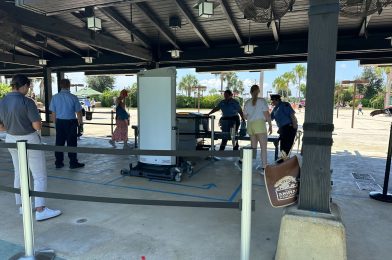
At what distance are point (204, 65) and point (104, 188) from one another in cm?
634

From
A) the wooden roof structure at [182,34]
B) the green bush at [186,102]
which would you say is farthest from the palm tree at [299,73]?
the wooden roof structure at [182,34]

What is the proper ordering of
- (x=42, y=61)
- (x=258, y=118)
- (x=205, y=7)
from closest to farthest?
1. (x=205, y=7)
2. (x=258, y=118)
3. (x=42, y=61)

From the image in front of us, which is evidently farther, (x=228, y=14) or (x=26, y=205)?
(x=228, y=14)

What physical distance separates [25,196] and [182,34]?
615cm

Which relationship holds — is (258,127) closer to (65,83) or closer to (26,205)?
(65,83)

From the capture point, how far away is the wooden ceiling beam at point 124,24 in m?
6.30

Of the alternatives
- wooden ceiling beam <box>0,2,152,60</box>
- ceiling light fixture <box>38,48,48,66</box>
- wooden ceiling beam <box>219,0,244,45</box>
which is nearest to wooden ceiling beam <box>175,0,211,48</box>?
wooden ceiling beam <box>219,0,244,45</box>

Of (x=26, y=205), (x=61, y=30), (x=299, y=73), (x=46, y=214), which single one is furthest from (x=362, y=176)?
(x=299, y=73)

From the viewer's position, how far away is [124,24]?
6.86 m

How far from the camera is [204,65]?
10.1 metres

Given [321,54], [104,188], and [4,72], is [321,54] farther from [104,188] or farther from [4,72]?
[4,72]

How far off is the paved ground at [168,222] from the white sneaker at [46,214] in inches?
3.2

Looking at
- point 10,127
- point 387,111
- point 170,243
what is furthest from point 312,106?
point 10,127

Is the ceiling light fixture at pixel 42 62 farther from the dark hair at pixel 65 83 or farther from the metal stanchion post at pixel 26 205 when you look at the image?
the metal stanchion post at pixel 26 205
